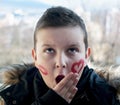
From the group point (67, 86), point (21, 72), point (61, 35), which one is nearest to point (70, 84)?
point (67, 86)

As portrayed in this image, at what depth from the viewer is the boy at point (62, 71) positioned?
0.67 meters

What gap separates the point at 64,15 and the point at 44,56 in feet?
0.39

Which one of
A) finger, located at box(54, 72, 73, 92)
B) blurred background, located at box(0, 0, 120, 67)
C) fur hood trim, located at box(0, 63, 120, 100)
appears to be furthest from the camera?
blurred background, located at box(0, 0, 120, 67)

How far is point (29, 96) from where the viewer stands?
80 cm

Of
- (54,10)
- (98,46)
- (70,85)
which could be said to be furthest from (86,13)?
(70,85)

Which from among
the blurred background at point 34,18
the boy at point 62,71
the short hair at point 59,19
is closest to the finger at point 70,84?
the boy at point 62,71

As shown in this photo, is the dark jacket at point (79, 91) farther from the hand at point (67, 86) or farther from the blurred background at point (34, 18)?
the blurred background at point (34, 18)

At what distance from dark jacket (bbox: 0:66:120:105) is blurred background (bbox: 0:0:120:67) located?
45cm

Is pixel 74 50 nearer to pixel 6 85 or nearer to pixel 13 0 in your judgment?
pixel 6 85

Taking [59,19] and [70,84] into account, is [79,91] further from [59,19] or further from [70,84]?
[59,19]

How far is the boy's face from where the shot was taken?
0.68 metres

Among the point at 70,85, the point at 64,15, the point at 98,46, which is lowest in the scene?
the point at 98,46

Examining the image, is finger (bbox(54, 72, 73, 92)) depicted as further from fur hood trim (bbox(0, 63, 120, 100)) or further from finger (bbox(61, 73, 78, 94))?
fur hood trim (bbox(0, 63, 120, 100))

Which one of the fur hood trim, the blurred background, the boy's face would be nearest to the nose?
the boy's face
